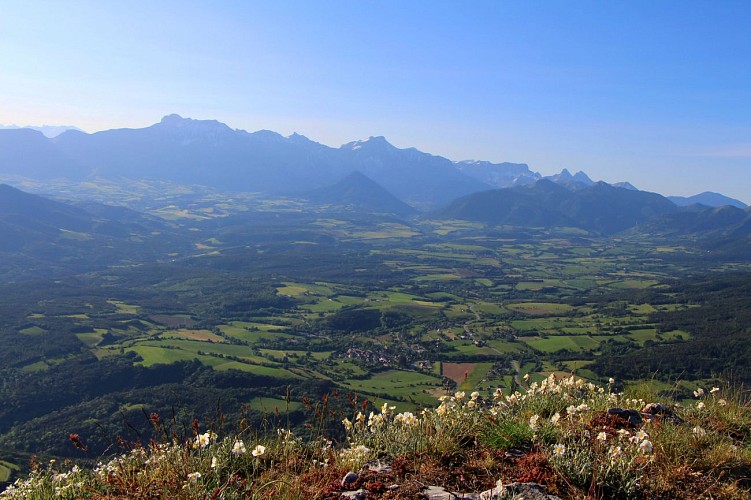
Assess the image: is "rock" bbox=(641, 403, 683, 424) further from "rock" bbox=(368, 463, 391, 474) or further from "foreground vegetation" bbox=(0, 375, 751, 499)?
"rock" bbox=(368, 463, 391, 474)

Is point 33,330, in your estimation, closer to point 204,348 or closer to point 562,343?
point 204,348

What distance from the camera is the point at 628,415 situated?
657 cm

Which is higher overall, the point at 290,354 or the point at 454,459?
the point at 454,459

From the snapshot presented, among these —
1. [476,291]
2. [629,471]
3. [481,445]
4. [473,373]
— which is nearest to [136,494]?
[481,445]

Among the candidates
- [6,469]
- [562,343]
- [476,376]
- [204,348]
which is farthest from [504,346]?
[6,469]

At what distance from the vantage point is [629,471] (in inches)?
180

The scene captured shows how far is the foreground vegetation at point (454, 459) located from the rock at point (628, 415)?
2cm

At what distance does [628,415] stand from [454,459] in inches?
117

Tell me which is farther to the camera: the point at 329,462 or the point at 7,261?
the point at 7,261

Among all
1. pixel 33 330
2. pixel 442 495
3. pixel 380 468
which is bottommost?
pixel 33 330

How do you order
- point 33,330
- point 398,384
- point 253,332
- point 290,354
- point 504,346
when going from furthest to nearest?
point 253,332, point 33,330, point 290,354, point 504,346, point 398,384

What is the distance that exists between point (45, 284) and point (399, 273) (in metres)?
121

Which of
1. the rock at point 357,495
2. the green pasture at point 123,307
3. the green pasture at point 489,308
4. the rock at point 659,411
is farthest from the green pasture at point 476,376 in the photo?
the green pasture at point 123,307

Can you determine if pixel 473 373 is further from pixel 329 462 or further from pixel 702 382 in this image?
pixel 329 462
